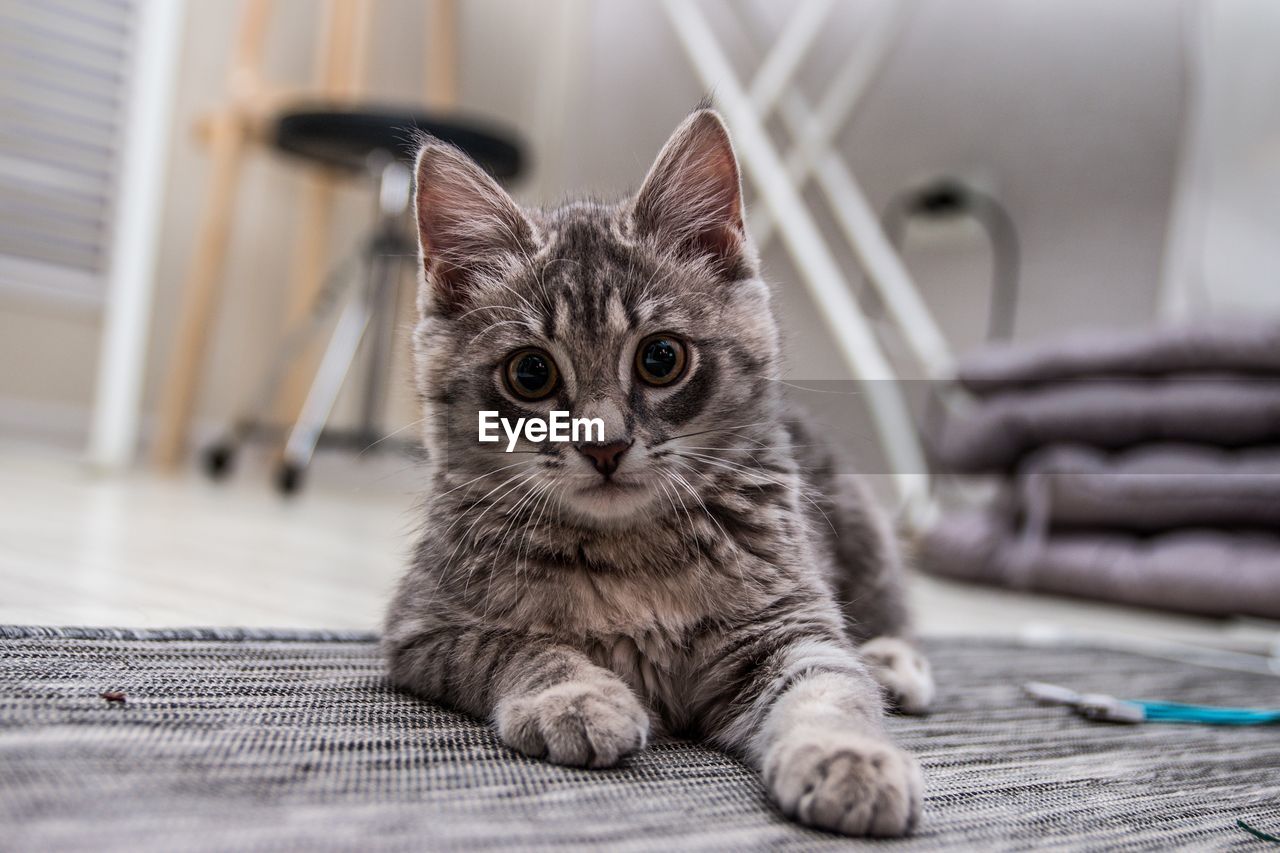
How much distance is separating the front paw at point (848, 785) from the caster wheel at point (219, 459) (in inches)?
110

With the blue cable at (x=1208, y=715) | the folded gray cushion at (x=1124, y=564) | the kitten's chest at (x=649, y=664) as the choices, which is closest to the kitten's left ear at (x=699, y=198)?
the kitten's chest at (x=649, y=664)

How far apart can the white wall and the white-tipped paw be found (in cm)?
205

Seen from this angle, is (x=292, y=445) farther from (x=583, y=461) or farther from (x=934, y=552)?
(x=583, y=461)

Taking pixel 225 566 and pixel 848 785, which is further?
pixel 225 566

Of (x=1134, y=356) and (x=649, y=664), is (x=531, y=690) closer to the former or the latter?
(x=649, y=664)

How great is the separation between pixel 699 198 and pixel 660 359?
0.20 metres

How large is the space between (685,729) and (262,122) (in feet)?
9.13

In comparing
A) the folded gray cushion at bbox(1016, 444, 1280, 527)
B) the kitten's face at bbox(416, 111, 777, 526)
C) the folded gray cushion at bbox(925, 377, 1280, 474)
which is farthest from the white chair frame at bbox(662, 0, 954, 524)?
the kitten's face at bbox(416, 111, 777, 526)

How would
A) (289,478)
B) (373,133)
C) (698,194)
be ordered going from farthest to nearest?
(289,478) < (373,133) < (698,194)

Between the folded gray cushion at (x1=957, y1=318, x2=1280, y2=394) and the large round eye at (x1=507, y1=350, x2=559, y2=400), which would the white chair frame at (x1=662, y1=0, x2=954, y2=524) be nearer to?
the folded gray cushion at (x1=957, y1=318, x2=1280, y2=394)

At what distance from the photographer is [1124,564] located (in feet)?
7.04

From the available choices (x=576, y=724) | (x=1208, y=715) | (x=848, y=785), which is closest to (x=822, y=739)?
(x=848, y=785)

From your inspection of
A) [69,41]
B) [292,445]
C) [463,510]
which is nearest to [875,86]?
[292,445]

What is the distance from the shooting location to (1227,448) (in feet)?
7.06
